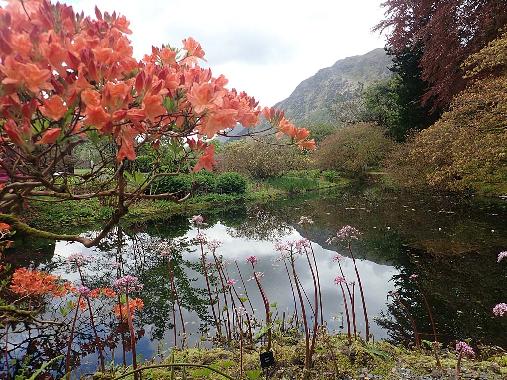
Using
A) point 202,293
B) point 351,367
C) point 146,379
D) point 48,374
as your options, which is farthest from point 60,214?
point 351,367

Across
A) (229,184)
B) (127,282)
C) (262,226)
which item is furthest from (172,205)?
(127,282)

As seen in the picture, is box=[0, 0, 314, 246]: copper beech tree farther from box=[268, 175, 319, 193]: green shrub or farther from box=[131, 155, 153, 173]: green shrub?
box=[268, 175, 319, 193]: green shrub

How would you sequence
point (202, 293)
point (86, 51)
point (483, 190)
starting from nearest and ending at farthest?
point (86, 51), point (202, 293), point (483, 190)

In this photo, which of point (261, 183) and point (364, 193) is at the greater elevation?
point (261, 183)

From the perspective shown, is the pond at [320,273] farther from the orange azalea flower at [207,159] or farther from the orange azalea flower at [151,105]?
the orange azalea flower at [151,105]

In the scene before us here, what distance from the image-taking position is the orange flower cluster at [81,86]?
0.82 m

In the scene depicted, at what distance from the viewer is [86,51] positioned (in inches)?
34.6

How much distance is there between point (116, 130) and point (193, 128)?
318mm

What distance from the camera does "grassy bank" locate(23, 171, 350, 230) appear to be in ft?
51.4

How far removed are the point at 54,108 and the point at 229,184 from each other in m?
22.3

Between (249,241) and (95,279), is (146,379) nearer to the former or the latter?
(95,279)

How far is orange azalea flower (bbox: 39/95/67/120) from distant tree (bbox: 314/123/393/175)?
26.4 m

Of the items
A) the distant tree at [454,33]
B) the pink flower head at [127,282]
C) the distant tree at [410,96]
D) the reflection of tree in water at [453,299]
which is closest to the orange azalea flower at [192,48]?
the pink flower head at [127,282]

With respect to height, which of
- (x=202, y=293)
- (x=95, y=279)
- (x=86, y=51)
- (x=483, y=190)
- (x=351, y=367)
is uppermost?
(x=483, y=190)
